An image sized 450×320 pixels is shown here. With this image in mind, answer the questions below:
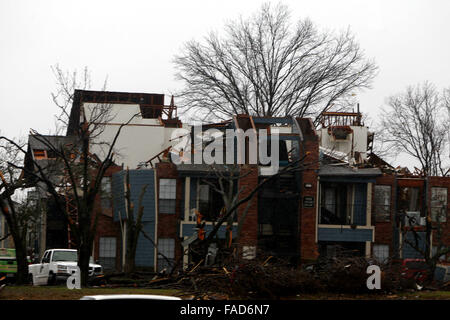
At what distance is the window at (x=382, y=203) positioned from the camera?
37.4 m

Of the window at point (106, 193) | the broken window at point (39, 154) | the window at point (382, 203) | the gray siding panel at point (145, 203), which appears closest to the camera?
the gray siding panel at point (145, 203)

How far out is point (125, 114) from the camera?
52219 millimetres

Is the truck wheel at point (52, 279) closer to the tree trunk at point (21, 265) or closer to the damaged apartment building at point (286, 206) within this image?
the tree trunk at point (21, 265)

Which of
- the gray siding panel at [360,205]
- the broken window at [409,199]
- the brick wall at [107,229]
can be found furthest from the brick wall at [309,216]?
the brick wall at [107,229]

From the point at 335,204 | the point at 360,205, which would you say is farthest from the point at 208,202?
the point at 360,205

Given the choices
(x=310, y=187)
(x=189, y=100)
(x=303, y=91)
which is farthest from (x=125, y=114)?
(x=310, y=187)

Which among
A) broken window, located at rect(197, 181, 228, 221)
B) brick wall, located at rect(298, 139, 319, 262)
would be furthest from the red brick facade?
brick wall, located at rect(298, 139, 319, 262)

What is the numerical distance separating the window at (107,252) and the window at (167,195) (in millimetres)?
3195

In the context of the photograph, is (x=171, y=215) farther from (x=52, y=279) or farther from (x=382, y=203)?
(x=382, y=203)

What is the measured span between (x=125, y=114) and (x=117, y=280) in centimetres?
3238

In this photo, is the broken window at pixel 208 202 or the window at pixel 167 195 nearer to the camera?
the window at pixel 167 195

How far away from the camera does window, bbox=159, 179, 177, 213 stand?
3641 centimetres

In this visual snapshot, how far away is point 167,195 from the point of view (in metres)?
36.5
